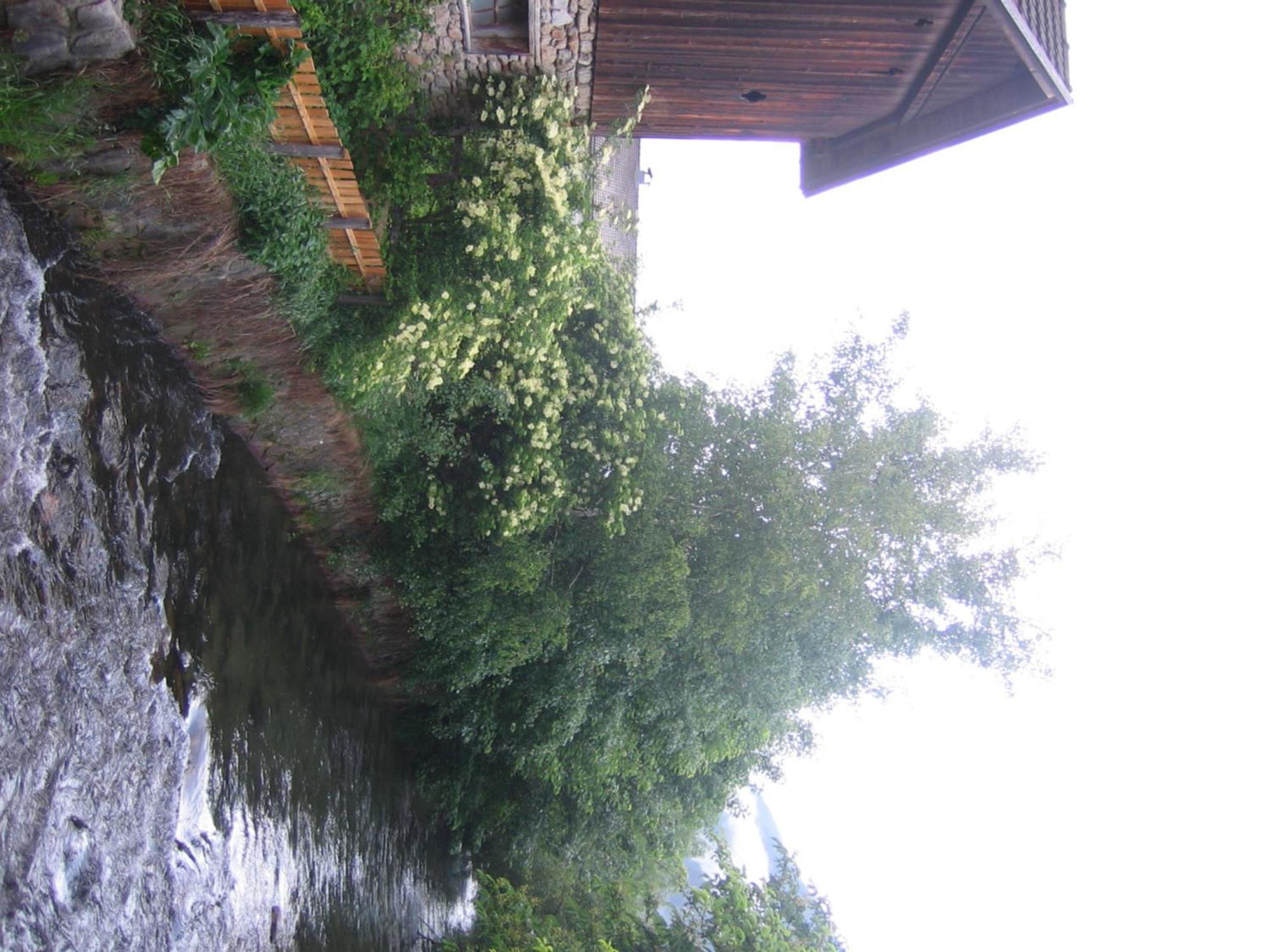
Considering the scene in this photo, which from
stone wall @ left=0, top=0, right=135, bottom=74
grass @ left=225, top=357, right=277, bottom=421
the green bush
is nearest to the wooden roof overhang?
the green bush

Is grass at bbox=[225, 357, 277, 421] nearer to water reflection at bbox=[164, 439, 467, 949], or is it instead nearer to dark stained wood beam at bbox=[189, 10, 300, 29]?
water reflection at bbox=[164, 439, 467, 949]

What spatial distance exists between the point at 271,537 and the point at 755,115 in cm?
856

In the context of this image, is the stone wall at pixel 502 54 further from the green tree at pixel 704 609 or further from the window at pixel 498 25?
the green tree at pixel 704 609

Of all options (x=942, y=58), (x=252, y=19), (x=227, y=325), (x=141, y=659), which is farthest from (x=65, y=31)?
(x=942, y=58)

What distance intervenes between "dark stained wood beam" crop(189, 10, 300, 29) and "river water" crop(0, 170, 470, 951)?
1.88 meters

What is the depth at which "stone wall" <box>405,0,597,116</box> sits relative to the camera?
1138 centimetres

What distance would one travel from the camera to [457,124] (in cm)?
1196

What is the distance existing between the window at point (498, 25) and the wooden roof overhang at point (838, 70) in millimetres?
912

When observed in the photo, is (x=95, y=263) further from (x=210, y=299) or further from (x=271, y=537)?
(x=271, y=537)

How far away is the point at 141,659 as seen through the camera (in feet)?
30.8

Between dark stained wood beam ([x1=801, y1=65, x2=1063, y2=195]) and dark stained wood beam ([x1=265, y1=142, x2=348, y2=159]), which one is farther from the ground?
dark stained wood beam ([x1=801, y1=65, x2=1063, y2=195])

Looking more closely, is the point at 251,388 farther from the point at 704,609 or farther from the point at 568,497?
the point at 704,609

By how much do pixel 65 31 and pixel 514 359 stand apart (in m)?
6.22

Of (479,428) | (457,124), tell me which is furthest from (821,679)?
(457,124)
